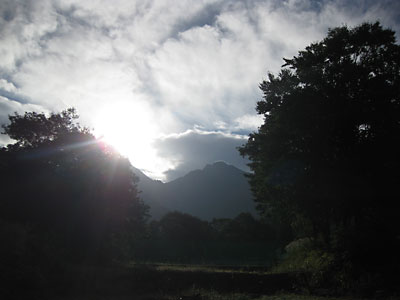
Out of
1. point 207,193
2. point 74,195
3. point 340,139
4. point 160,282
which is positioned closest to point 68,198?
point 74,195

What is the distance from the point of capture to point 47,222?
2250 cm

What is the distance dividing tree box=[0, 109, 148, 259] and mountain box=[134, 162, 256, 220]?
11053 cm

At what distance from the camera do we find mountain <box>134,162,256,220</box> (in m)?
151

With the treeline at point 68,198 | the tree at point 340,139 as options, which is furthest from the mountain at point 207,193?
the tree at point 340,139

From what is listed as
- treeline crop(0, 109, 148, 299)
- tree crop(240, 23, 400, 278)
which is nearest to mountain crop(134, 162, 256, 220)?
treeline crop(0, 109, 148, 299)

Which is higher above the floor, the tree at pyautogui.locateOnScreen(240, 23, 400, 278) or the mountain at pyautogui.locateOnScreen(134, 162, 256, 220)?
the mountain at pyautogui.locateOnScreen(134, 162, 256, 220)

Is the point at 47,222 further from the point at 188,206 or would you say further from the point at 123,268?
the point at 188,206

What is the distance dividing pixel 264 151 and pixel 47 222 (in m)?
15.8

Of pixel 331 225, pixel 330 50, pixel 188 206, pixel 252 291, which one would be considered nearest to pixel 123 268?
pixel 252 291

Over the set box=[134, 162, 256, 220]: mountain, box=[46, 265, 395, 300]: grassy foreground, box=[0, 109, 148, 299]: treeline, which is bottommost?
box=[46, 265, 395, 300]: grassy foreground

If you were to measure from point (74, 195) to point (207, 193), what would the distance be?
487 ft

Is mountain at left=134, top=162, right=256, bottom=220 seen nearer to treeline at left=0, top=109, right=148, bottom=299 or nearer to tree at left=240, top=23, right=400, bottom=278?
A: treeline at left=0, top=109, right=148, bottom=299

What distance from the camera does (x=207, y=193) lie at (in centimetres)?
16962

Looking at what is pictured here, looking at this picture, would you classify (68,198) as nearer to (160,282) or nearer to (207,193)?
(160,282)
